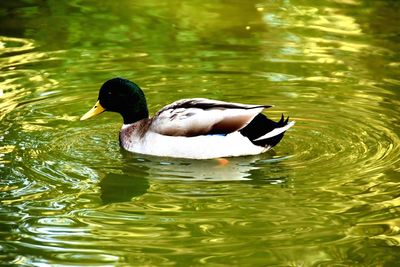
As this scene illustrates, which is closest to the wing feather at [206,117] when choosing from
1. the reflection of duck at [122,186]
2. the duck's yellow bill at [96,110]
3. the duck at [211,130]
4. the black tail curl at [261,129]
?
the duck at [211,130]

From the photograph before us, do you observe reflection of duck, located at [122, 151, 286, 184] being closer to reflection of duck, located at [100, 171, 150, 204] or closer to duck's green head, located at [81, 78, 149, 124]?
reflection of duck, located at [100, 171, 150, 204]

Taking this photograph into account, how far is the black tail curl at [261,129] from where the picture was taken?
9266 millimetres

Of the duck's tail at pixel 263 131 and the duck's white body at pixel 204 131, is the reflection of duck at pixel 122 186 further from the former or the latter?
the duck's tail at pixel 263 131

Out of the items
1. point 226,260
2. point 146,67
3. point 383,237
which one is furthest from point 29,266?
point 146,67

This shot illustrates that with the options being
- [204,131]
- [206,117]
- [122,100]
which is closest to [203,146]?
[204,131]

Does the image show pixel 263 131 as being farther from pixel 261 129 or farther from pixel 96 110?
pixel 96 110

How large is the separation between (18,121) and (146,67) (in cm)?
237

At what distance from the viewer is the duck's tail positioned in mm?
9227

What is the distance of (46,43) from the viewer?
44.4 feet

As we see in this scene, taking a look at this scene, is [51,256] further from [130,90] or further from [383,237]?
[130,90]

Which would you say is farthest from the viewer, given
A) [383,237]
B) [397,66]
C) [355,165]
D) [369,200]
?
[397,66]

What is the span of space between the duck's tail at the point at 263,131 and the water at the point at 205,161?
6.3 inches

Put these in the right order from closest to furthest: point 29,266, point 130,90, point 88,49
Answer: point 29,266 < point 130,90 < point 88,49

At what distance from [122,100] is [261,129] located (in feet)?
4.75
